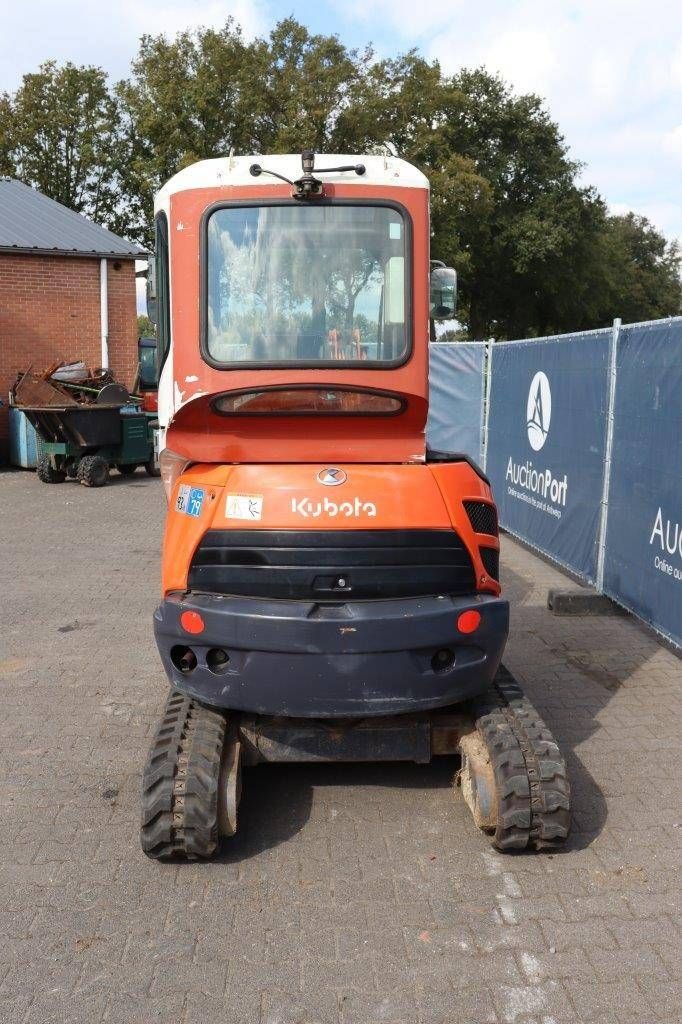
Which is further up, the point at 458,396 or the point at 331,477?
the point at 331,477

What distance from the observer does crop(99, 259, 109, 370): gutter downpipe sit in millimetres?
19984

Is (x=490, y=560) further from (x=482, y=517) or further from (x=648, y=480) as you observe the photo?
(x=648, y=480)

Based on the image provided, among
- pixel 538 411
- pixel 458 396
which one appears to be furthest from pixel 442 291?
pixel 458 396

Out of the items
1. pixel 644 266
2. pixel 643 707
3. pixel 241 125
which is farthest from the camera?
pixel 644 266

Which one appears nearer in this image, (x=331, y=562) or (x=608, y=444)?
(x=331, y=562)

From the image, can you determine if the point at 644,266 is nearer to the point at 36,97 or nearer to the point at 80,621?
the point at 36,97

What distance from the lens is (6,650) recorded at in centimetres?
687

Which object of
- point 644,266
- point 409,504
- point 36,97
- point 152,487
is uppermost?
point 36,97

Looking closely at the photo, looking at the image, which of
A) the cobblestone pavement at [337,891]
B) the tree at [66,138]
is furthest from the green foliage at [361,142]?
the cobblestone pavement at [337,891]

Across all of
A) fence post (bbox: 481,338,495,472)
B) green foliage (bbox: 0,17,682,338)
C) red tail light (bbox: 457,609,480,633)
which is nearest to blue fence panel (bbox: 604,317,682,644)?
red tail light (bbox: 457,609,480,633)

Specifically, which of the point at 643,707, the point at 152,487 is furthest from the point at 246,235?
the point at 152,487

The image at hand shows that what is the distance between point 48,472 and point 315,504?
A: 13.0 metres

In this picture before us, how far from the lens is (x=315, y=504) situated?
3949 mm

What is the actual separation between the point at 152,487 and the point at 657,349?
409 inches
